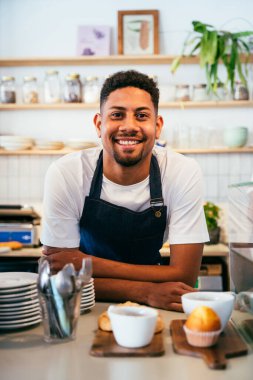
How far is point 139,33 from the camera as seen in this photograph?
168 inches

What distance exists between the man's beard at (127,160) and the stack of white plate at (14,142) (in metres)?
2.30

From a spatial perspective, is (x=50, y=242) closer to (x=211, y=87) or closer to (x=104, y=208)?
(x=104, y=208)

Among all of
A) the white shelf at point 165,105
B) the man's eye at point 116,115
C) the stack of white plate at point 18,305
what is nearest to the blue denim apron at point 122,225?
the man's eye at point 116,115

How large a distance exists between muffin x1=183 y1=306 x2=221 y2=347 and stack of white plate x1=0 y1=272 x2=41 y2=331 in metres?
0.43

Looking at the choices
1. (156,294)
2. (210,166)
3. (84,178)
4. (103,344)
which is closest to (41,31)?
(210,166)

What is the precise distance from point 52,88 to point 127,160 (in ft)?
8.01

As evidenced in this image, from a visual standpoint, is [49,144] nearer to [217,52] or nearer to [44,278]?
[217,52]

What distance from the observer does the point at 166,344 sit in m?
1.22

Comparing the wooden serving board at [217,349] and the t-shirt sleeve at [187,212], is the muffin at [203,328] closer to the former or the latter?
the wooden serving board at [217,349]

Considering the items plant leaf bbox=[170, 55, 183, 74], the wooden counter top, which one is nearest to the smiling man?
the wooden counter top

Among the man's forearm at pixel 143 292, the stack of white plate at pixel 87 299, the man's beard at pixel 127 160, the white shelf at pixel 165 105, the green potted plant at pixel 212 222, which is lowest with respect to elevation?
the green potted plant at pixel 212 222

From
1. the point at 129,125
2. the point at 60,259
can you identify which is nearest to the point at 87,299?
the point at 60,259

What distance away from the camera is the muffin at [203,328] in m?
1.16

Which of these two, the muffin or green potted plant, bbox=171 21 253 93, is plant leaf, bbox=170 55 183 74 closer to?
green potted plant, bbox=171 21 253 93
